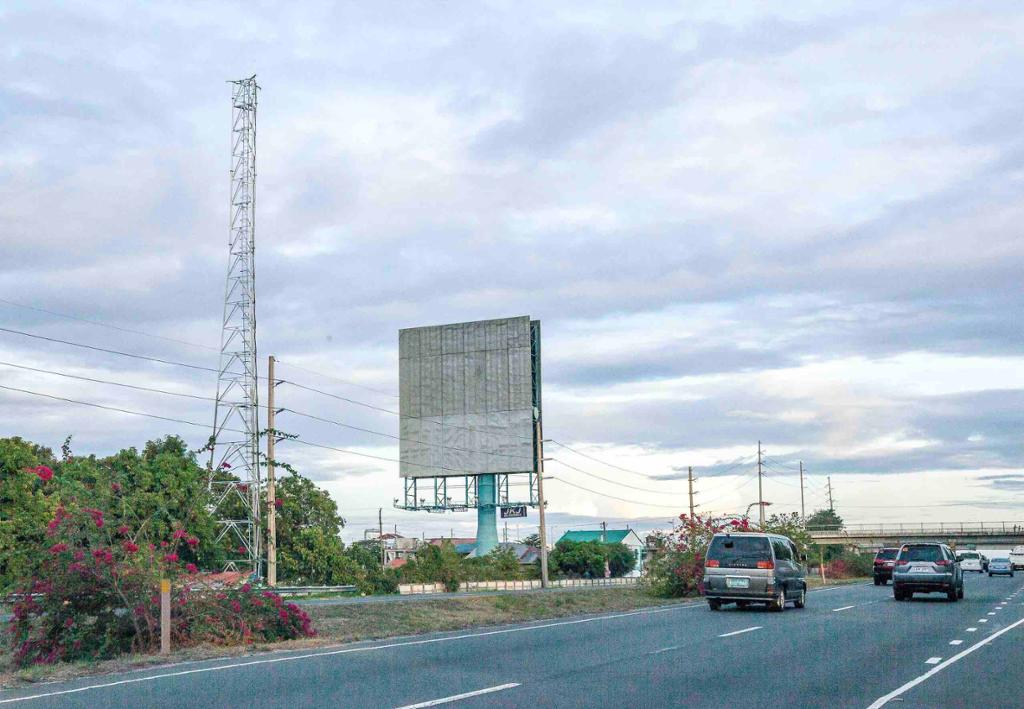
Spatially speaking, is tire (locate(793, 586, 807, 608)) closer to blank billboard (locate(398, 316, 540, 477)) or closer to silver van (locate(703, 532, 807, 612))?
silver van (locate(703, 532, 807, 612))

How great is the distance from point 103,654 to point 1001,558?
71.0 m

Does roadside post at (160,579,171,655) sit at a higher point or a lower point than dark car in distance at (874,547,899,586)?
higher

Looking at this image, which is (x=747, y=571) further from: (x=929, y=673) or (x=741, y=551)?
(x=929, y=673)

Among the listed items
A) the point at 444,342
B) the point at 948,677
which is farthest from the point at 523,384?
the point at 948,677

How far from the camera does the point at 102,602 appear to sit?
19.5 meters

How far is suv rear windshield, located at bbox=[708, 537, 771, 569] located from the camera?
28.5 meters

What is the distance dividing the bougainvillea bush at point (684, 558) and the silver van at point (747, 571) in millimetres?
12051

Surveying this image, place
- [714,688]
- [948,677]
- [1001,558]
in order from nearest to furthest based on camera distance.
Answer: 1. [714,688]
2. [948,677]
3. [1001,558]

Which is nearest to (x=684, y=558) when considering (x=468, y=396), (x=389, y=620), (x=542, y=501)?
(x=389, y=620)

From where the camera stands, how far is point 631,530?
137750 millimetres

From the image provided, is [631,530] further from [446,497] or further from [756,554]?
[756,554]

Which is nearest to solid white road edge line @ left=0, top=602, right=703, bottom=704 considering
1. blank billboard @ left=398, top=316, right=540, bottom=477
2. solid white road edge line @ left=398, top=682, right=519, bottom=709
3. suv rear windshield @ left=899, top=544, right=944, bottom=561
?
solid white road edge line @ left=398, top=682, right=519, bottom=709

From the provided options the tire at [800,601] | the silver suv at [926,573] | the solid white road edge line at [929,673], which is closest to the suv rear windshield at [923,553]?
the silver suv at [926,573]

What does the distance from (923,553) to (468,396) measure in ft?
154
